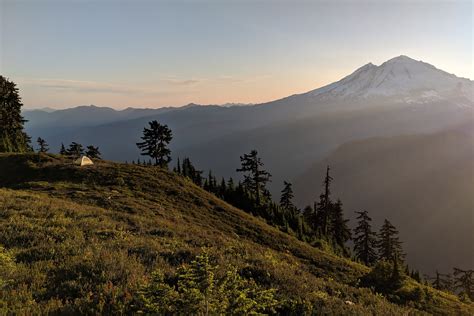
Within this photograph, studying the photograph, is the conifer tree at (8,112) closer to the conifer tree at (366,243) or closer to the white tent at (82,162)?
the white tent at (82,162)

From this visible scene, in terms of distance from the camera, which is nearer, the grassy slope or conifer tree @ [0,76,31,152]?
the grassy slope

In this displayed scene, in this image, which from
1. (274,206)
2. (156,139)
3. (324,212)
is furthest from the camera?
(156,139)

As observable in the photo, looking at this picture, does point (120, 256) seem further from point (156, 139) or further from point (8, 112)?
point (8, 112)

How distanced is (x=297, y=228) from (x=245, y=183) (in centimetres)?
2013

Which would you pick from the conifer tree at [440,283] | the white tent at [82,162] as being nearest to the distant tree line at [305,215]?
the conifer tree at [440,283]

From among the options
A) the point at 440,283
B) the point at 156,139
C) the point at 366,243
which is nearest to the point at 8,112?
the point at 156,139

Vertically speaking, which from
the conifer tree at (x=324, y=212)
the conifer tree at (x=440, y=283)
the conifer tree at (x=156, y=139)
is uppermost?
the conifer tree at (x=156, y=139)

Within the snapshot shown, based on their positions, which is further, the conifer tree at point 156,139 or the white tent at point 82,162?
the conifer tree at point 156,139

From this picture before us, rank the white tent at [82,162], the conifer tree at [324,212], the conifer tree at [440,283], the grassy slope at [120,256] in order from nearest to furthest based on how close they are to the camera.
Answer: the grassy slope at [120,256] < the white tent at [82,162] < the conifer tree at [440,283] < the conifer tree at [324,212]

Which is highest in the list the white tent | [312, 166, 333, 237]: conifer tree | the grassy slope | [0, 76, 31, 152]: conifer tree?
[0, 76, 31, 152]: conifer tree

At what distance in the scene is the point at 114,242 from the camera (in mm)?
12484

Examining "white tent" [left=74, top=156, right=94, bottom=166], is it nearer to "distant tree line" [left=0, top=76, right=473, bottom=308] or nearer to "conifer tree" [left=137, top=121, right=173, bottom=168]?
"distant tree line" [left=0, top=76, right=473, bottom=308]

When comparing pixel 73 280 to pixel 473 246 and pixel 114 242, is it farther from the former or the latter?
pixel 473 246

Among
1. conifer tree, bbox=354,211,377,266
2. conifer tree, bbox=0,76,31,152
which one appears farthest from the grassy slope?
conifer tree, bbox=0,76,31,152
